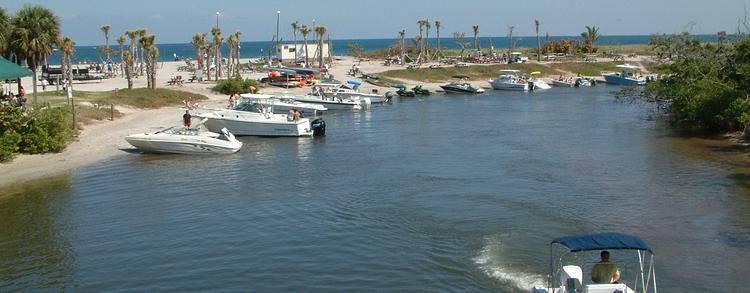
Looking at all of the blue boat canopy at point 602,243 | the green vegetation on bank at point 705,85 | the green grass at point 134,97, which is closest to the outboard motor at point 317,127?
the green grass at point 134,97

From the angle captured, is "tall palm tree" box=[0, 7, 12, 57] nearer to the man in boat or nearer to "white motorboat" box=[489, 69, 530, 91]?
the man in boat

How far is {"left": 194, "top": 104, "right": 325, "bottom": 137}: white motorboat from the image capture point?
41.1 meters

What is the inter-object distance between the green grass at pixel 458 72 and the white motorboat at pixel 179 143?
5193 cm

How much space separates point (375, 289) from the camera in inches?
668

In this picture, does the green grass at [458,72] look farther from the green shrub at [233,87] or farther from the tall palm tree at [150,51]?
the tall palm tree at [150,51]

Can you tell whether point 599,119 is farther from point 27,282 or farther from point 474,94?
point 27,282

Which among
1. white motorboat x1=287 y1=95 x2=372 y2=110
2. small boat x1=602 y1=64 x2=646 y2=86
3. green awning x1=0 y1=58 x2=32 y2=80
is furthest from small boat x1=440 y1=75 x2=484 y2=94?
green awning x1=0 y1=58 x2=32 y2=80

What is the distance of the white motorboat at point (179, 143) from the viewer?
1374 inches

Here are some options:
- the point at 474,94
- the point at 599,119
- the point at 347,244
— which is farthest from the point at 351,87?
the point at 347,244

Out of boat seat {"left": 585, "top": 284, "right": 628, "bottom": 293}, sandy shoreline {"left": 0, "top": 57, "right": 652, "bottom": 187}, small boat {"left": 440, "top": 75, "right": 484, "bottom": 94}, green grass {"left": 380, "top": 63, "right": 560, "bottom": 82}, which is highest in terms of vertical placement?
green grass {"left": 380, "top": 63, "right": 560, "bottom": 82}


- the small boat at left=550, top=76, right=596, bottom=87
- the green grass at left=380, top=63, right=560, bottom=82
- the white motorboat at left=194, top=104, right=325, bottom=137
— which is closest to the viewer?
the white motorboat at left=194, top=104, right=325, bottom=137

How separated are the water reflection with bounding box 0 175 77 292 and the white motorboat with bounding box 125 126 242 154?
20.4ft

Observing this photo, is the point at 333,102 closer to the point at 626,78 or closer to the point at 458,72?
the point at 458,72

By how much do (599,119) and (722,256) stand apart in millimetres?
32835
